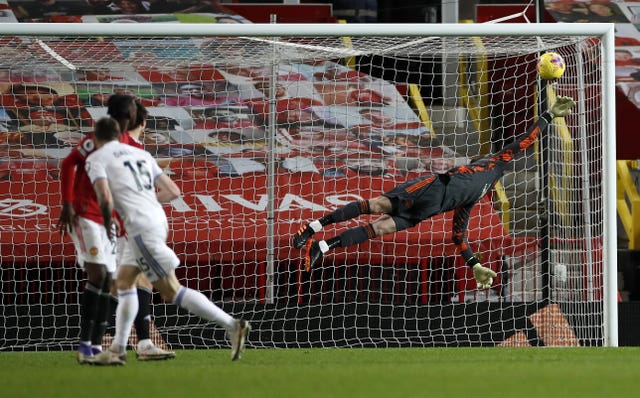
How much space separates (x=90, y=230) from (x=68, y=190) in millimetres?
295

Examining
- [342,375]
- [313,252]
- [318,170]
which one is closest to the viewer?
[342,375]

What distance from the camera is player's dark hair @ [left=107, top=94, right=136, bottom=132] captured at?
326 inches

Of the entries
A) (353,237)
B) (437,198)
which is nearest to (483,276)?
(437,198)

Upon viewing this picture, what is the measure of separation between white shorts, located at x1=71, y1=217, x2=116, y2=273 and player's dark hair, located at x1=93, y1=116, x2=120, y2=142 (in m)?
0.62

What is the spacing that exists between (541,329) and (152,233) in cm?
491

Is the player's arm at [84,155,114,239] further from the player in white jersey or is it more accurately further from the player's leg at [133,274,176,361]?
the player's leg at [133,274,176,361]

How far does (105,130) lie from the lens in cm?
800

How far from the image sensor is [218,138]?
13000 mm

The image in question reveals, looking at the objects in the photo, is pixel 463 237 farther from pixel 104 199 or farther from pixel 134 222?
pixel 104 199

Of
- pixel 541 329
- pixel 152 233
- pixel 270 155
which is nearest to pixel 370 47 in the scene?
pixel 270 155

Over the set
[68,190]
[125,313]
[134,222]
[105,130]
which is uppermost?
[105,130]

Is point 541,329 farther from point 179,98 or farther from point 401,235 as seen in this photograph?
point 179,98

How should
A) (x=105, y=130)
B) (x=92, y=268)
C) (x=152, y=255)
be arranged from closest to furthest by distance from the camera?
(x=152, y=255)
(x=105, y=130)
(x=92, y=268)

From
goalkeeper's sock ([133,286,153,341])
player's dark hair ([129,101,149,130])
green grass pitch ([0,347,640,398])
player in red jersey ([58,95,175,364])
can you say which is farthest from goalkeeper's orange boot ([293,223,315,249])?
player's dark hair ([129,101,149,130])
